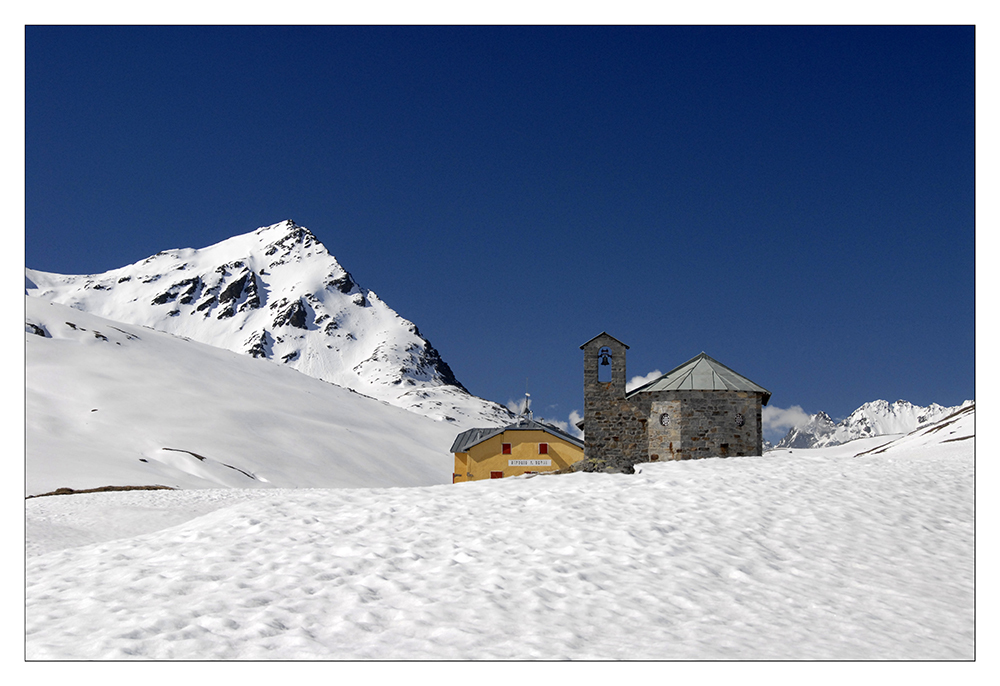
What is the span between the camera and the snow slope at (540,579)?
7551 mm

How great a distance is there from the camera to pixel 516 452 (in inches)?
1997

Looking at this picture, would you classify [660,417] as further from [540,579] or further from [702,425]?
[540,579]

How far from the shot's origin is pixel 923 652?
7641mm

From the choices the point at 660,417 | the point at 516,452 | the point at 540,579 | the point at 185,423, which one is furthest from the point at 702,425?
the point at 185,423

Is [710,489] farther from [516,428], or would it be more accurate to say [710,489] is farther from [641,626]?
[516,428]

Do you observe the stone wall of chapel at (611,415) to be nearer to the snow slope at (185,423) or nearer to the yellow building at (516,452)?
the snow slope at (185,423)

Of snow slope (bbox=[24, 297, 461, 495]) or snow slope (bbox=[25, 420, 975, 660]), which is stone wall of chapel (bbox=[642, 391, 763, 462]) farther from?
snow slope (bbox=[24, 297, 461, 495])

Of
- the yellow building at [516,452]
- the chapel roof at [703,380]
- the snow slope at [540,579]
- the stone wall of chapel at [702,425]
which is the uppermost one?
the chapel roof at [703,380]

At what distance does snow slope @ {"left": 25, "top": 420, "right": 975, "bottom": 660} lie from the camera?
7551 millimetres

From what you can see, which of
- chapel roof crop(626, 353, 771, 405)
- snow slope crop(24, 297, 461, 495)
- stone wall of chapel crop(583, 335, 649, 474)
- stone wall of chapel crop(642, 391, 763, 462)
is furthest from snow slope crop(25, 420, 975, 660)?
snow slope crop(24, 297, 461, 495)

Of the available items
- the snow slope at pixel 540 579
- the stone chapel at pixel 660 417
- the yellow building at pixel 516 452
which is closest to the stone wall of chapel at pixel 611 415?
the stone chapel at pixel 660 417

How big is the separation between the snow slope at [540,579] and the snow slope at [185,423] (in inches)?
977

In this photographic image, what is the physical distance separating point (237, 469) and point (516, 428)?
792 inches

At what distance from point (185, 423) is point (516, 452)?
31279mm
